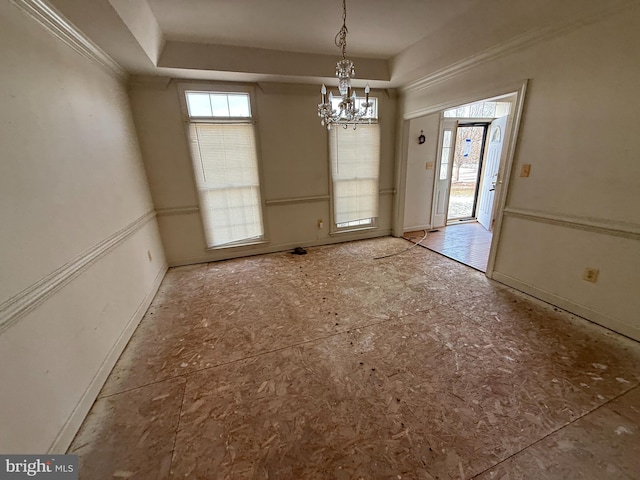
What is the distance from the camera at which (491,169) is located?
15.8 feet

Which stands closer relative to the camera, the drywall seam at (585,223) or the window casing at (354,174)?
the drywall seam at (585,223)

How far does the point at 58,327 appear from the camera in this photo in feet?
4.65

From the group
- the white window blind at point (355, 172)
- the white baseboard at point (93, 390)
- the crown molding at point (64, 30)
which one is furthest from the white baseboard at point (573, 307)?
the crown molding at point (64, 30)

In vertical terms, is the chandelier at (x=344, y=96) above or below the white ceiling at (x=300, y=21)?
below

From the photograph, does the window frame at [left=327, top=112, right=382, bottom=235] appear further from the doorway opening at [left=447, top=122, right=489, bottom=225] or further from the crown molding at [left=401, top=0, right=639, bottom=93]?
the doorway opening at [left=447, top=122, right=489, bottom=225]

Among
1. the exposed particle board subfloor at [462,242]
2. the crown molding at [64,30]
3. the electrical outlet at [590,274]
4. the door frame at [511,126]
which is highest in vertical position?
the crown molding at [64,30]

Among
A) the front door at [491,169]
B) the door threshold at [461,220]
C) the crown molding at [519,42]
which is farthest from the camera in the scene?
the door threshold at [461,220]

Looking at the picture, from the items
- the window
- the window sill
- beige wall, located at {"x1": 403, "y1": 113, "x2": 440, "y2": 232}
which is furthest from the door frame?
the window

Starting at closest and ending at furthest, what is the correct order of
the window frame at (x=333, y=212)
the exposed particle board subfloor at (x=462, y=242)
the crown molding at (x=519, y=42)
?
the crown molding at (x=519, y=42)
the exposed particle board subfloor at (x=462, y=242)
the window frame at (x=333, y=212)

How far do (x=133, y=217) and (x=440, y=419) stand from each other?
3.21m

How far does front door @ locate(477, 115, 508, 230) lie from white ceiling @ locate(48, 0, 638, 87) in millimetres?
2249

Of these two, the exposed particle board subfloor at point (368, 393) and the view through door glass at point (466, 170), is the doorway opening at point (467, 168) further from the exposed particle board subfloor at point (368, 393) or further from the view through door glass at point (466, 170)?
the exposed particle board subfloor at point (368, 393)

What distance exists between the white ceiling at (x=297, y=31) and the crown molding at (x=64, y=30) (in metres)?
0.05

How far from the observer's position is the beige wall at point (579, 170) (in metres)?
1.92
